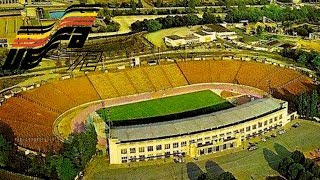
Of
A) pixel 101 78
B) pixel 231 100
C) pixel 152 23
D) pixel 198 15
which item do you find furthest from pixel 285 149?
pixel 198 15

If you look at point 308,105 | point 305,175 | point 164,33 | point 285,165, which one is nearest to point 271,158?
point 285,165

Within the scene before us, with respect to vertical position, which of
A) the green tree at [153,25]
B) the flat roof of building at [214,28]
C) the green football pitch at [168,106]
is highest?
the green tree at [153,25]

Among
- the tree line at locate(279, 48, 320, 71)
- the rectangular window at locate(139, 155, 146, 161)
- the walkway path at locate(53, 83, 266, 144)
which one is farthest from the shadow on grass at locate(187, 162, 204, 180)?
the tree line at locate(279, 48, 320, 71)

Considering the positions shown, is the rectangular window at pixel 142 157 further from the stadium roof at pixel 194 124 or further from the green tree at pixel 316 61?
the green tree at pixel 316 61

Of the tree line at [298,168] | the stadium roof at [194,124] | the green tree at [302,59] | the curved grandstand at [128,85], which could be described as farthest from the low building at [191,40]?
the tree line at [298,168]

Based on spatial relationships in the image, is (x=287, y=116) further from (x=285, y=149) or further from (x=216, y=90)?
(x=216, y=90)

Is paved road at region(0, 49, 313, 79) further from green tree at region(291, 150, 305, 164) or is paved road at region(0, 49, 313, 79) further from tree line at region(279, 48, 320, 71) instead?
green tree at region(291, 150, 305, 164)
